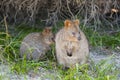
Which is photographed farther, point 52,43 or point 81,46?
point 52,43

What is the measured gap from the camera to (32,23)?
21.5ft

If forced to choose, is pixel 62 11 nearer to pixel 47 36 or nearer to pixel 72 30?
pixel 47 36

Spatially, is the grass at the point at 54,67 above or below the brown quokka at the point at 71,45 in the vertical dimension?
below

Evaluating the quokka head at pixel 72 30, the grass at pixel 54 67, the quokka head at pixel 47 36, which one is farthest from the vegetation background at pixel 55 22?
the quokka head at pixel 72 30

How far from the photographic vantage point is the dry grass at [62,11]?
6027 millimetres

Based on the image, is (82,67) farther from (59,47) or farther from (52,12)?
(52,12)

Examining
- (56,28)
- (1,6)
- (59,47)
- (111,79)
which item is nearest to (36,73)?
(59,47)

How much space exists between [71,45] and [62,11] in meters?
1.60

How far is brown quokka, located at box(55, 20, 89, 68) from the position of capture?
477 centimetres

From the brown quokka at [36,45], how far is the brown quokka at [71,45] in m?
0.28

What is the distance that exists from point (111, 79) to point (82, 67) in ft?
1.52

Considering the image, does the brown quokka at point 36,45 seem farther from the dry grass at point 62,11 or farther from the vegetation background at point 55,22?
the dry grass at point 62,11

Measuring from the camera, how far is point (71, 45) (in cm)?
481

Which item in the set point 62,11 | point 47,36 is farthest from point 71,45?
point 62,11
